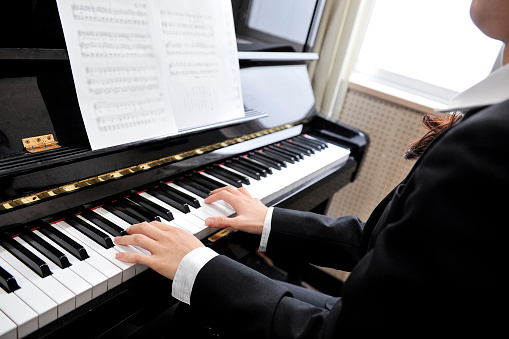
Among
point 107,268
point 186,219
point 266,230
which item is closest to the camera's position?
point 107,268

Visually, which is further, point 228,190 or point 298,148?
point 298,148

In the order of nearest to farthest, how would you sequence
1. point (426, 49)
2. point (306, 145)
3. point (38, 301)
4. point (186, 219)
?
point (38, 301) → point (186, 219) → point (306, 145) → point (426, 49)

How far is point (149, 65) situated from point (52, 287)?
601 millimetres

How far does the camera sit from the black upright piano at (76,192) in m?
0.69

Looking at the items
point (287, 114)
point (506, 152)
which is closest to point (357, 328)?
point (506, 152)

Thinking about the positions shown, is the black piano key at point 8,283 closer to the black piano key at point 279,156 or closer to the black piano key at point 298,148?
the black piano key at point 279,156

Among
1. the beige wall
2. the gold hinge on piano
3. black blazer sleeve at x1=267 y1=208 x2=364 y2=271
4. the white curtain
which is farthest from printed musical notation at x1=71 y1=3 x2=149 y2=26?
the beige wall

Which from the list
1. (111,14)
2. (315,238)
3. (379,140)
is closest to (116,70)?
(111,14)

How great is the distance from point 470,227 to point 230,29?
105 cm

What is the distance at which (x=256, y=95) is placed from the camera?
5.06 ft

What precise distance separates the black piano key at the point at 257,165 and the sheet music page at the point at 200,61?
6.1 inches

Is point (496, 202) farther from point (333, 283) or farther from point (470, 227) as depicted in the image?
point (333, 283)

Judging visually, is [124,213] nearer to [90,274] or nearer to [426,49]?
[90,274]

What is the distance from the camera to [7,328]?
1.89 feet
